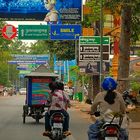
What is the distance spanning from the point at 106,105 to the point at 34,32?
28.7 metres

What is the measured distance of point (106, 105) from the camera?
431 inches

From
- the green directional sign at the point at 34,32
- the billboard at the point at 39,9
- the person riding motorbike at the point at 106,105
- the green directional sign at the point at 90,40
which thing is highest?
the billboard at the point at 39,9

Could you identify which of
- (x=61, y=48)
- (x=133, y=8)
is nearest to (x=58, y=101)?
Answer: (x=133, y=8)

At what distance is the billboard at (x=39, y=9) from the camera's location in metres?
36.9

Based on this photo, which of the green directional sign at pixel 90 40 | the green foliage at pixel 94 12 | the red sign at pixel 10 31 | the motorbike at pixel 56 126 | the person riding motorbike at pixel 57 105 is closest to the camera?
the motorbike at pixel 56 126

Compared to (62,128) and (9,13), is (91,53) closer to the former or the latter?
(9,13)

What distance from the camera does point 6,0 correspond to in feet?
120

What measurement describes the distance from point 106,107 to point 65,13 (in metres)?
26.7

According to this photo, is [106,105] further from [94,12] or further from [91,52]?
[91,52]

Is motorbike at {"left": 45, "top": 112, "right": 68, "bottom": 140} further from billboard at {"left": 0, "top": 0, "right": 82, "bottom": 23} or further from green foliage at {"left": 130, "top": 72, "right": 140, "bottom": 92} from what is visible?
billboard at {"left": 0, "top": 0, "right": 82, "bottom": 23}

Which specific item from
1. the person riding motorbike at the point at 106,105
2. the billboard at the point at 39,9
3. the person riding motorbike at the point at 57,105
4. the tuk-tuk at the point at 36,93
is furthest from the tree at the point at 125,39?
the person riding motorbike at the point at 106,105

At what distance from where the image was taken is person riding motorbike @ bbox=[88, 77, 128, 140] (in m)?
10.8

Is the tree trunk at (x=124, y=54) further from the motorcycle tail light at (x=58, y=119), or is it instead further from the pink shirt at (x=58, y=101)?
the motorcycle tail light at (x=58, y=119)

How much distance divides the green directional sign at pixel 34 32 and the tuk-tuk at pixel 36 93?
1257cm
